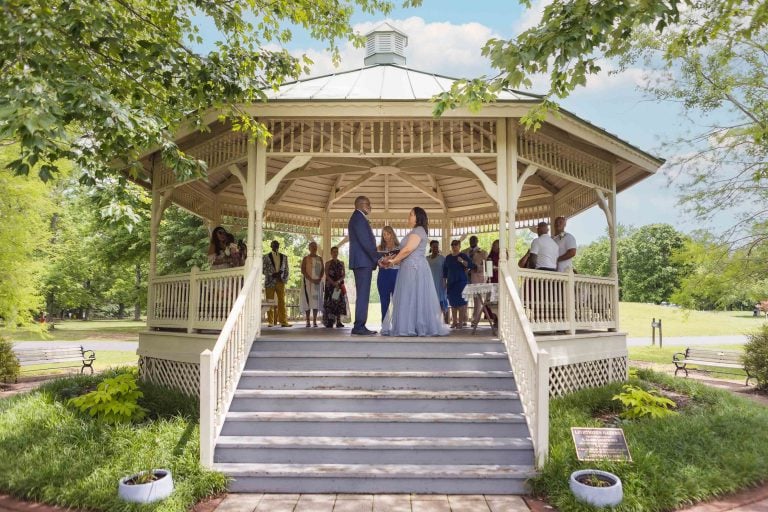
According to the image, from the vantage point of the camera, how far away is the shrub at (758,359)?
12.6m

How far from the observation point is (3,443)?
6770 mm

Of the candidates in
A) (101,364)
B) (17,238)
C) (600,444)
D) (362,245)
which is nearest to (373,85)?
(362,245)

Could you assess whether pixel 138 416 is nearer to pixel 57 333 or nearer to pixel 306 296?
pixel 306 296

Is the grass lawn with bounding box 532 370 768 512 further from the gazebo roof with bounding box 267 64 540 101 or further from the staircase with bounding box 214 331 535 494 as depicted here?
the gazebo roof with bounding box 267 64 540 101

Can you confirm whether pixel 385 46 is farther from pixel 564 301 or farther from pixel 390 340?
pixel 390 340

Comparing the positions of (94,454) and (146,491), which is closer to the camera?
(146,491)

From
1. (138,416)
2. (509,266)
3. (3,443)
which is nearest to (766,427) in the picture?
(509,266)

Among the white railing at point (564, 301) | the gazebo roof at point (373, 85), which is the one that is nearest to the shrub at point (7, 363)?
the gazebo roof at point (373, 85)

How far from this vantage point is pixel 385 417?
623cm

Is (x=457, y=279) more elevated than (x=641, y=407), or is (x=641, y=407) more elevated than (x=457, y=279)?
(x=457, y=279)

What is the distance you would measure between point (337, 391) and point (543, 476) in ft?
8.41

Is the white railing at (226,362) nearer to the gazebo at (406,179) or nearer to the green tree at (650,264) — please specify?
the gazebo at (406,179)

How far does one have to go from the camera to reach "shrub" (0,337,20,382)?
43.0 feet

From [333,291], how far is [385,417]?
5.42m
